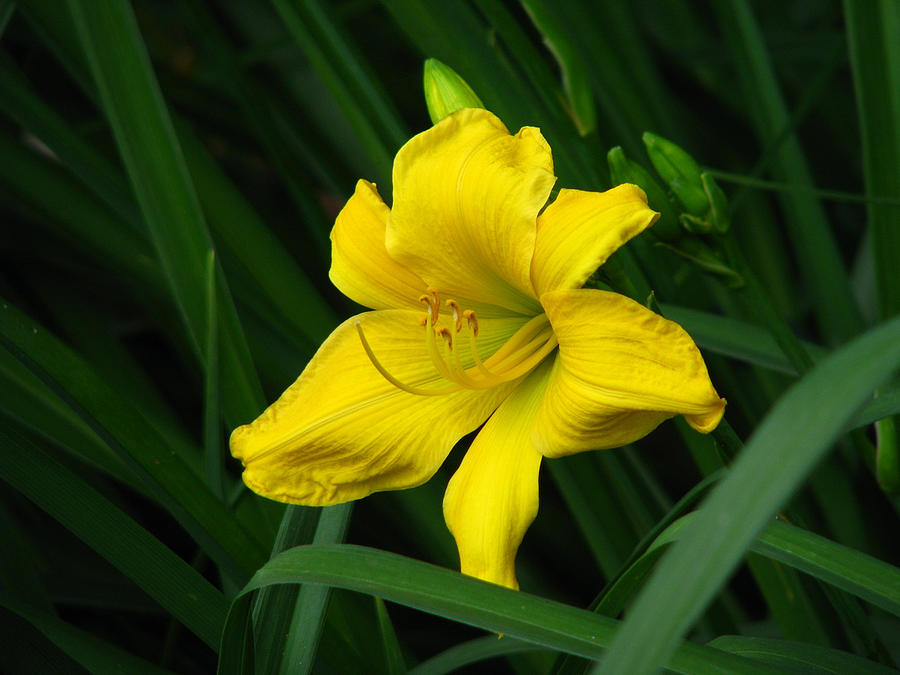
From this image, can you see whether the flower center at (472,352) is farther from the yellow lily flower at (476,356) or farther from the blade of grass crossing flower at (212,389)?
the blade of grass crossing flower at (212,389)

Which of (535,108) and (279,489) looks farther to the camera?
(535,108)

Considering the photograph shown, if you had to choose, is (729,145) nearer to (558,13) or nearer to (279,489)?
(558,13)

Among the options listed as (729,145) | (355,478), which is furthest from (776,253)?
(355,478)

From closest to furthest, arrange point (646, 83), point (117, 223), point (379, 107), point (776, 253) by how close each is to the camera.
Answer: point (379, 107) < point (117, 223) < point (646, 83) < point (776, 253)

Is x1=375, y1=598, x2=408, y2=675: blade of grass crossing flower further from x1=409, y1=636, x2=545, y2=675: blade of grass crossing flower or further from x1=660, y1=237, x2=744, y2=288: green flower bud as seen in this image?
x1=660, y1=237, x2=744, y2=288: green flower bud

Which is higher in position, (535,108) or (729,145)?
(535,108)

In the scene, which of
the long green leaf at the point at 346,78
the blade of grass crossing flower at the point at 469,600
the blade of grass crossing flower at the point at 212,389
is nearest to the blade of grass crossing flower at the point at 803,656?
the blade of grass crossing flower at the point at 469,600

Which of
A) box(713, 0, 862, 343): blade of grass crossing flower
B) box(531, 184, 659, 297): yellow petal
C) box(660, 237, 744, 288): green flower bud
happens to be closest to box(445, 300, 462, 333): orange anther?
box(531, 184, 659, 297): yellow petal

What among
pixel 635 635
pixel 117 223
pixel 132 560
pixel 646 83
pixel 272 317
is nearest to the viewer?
pixel 635 635
